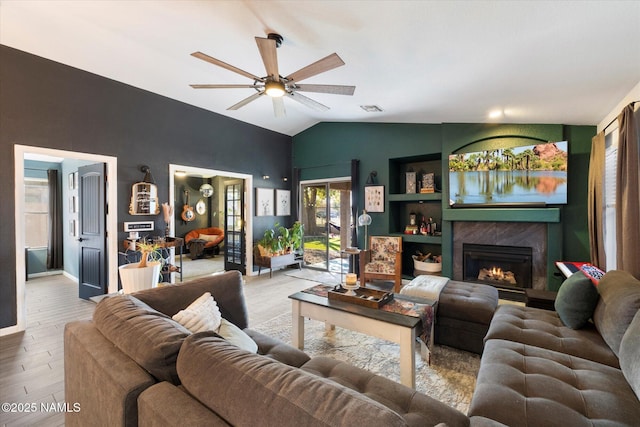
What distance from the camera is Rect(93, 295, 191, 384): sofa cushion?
1056 mm

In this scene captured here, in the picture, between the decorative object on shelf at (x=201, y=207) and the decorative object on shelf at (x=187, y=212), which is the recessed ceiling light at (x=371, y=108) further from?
the decorative object on shelf at (x=201, y=207)

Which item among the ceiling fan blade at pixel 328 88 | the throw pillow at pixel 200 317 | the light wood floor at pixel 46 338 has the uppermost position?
the ceiling fan blade at pixel 328 88

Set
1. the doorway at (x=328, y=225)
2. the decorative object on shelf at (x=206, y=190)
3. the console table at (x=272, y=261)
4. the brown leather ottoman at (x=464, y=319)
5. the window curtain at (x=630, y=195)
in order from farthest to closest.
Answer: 1. the decorative object on shelf at (x=206, y=190)
2. the doorway at (x=328, y=225)
3. the console table at (x=272, y=261)
4. the brown leather ottoman at (x=464, y=319)
5. the window curtain at (x=630, y=195)

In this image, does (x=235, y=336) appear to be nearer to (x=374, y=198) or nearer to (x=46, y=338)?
(x=46, y=338)

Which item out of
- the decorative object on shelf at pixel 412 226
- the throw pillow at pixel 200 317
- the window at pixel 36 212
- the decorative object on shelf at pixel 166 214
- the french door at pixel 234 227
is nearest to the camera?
the throw pillow at pixel 200 317

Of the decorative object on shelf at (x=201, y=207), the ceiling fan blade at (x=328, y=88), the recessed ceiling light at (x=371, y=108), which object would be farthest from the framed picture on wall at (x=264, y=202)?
the decorative object on shelf at (x=201, y=207)

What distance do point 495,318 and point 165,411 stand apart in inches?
92.5

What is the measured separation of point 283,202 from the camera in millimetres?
6438

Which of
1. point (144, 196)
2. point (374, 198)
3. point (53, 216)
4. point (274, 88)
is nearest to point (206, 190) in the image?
point (53, 216)

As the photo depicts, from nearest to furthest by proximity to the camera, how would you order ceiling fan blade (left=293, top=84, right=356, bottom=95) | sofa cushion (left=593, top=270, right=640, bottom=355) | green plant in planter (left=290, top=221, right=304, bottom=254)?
1. sofa cushion (left=593, top=270, right=640, bottom=355)
2. ceiling fan blade (left=293, top=84, right=356, bottom=95)
3. green plant in planter (left=290, top=221, right=304, bottom=254)

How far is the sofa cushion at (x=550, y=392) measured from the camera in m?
1.19

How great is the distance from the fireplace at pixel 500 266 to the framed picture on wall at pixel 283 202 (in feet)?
12.3

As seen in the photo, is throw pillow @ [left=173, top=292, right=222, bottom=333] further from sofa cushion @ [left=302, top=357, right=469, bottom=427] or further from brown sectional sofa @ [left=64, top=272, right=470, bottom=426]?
sofa cushion @ [left=302, top=357, right=469, bottom=427]

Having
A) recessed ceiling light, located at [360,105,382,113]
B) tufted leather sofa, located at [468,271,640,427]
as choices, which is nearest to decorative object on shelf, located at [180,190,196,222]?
recessed ceiling light, located at [360,105,382,113]
